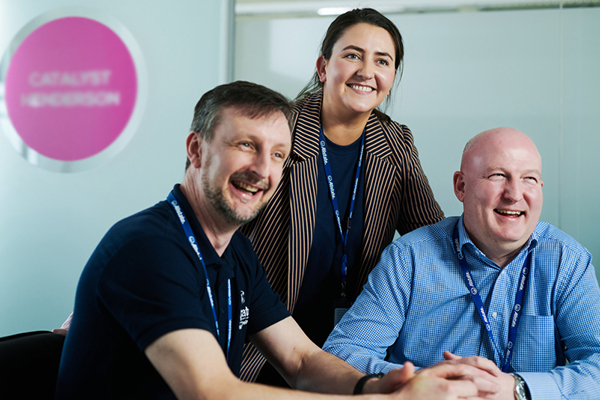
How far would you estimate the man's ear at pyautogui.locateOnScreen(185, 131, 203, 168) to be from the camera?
138 centimetres

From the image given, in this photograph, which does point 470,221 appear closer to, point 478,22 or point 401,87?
point 401,87

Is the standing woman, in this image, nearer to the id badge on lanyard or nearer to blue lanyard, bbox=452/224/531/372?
the id badge on lanyard

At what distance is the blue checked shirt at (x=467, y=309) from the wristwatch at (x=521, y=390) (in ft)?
0.74

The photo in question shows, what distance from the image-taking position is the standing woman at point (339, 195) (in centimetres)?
205

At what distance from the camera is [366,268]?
2.10 m

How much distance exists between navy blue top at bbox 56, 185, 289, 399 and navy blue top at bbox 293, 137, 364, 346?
83 cm

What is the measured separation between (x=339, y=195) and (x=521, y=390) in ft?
3.35

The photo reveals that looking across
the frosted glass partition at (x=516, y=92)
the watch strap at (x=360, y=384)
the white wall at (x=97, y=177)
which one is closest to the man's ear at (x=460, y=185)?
the watch strap at (x=360, y=384)

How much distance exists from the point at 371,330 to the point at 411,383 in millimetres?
484

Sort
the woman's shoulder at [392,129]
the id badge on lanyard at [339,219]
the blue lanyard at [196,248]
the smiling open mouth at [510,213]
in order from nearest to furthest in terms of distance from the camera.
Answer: the blue lanyard at [196,248], the smiling open mouth at [510,213], the id badge on lanyard at [339,219], the woman's shoulder at [392,129]

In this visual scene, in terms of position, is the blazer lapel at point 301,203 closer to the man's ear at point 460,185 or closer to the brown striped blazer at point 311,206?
the brown striped blazer at point 311,206

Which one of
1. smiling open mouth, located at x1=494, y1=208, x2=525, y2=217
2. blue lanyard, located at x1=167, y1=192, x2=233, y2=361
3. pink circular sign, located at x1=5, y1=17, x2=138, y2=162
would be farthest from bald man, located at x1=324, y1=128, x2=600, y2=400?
pink circular sign, located at x1=5, y1=17, x2=138, y2=162

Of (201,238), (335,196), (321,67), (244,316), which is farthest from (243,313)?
(321,67)

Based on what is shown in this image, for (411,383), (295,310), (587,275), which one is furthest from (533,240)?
(295,310)
